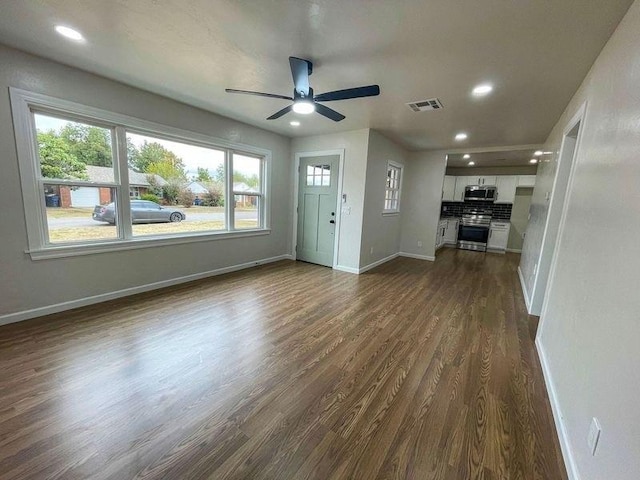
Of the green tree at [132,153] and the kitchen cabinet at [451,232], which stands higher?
the green tree at [132,153]

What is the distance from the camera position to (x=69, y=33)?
6.97 ft

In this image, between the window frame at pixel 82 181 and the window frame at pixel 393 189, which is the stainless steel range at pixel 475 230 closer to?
the window frame at pixel 393 189

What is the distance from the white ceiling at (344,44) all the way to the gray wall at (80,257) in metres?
0.19

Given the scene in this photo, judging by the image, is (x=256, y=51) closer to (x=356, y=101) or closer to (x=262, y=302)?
(x=356, y=101)

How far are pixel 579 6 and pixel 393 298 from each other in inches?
121

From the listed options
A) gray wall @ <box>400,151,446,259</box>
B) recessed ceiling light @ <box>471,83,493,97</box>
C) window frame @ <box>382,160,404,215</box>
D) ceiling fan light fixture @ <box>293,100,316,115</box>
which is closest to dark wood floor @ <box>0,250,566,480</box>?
ceiling fan light fixture @ <box>293,100,316,115</box>

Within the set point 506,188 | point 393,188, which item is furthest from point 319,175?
point 506,188

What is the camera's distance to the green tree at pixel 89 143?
283 centimetres

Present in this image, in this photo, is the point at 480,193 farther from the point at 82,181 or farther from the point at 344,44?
the point at 82,181

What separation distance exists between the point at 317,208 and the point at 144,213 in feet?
9.35

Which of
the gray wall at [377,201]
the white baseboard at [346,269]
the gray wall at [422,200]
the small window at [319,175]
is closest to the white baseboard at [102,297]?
the white baseboard at [346,269]

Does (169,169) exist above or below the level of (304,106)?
below

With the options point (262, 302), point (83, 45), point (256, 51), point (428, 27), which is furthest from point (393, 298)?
point (83, 45)

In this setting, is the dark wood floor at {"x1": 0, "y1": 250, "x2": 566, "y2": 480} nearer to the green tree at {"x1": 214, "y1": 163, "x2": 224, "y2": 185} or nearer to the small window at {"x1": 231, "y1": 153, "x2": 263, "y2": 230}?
the small window at {"x1": 231, "y1": 153, "x2": 263, "y2": 230}
